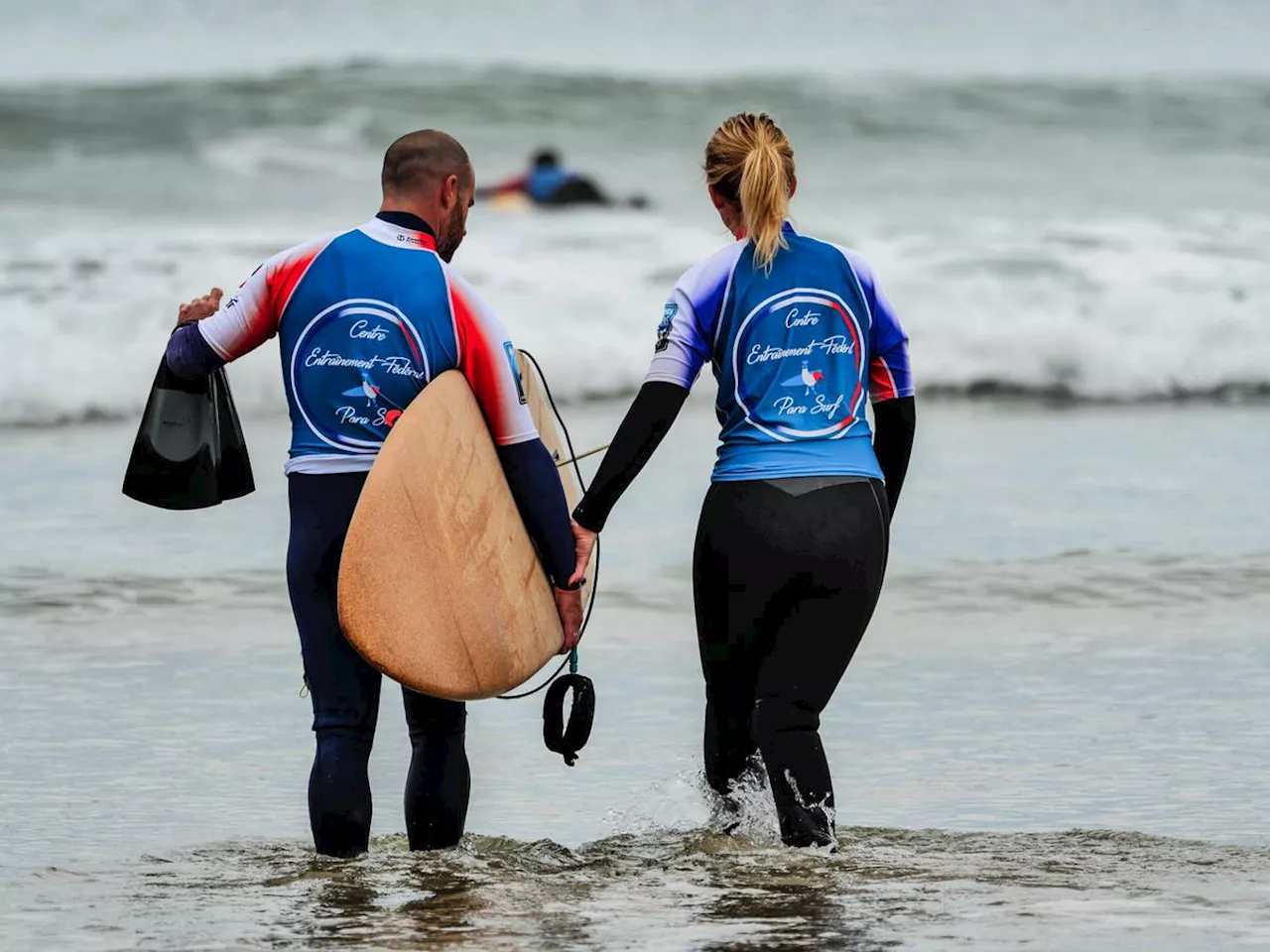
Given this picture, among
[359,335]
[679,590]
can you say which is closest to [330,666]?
[359,335]

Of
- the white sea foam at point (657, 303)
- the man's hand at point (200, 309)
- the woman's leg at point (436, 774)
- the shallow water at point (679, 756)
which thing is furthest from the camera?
the white sea foam at point (657, 303)

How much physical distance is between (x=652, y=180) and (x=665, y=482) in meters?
15.5

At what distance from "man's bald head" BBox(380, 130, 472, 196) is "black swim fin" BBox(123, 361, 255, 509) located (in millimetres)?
560

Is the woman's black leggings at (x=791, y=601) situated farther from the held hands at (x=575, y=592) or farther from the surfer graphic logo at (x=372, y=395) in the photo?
the surfer graphic logo at (x=372, y=395)

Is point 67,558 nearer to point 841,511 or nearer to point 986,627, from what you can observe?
point 986,627

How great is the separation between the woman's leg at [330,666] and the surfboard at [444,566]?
91mm

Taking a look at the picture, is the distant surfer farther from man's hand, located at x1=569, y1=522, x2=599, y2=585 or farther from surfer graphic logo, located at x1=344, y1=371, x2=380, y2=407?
surfer graphic logo, located at x1=344, y1=371, x2=380, y2=407

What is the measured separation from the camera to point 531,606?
429cm

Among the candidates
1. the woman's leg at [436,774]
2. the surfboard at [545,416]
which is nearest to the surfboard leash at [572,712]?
the surfboard at [545,416]

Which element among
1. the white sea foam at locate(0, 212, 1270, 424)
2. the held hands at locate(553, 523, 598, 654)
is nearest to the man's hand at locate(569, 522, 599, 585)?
the held hands at locate(553, 523, 598, 654)

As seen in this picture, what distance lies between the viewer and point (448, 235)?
4.25m

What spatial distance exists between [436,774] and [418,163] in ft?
4.19

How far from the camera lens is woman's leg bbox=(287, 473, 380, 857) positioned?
411cm

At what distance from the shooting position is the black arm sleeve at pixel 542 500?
4.23m
